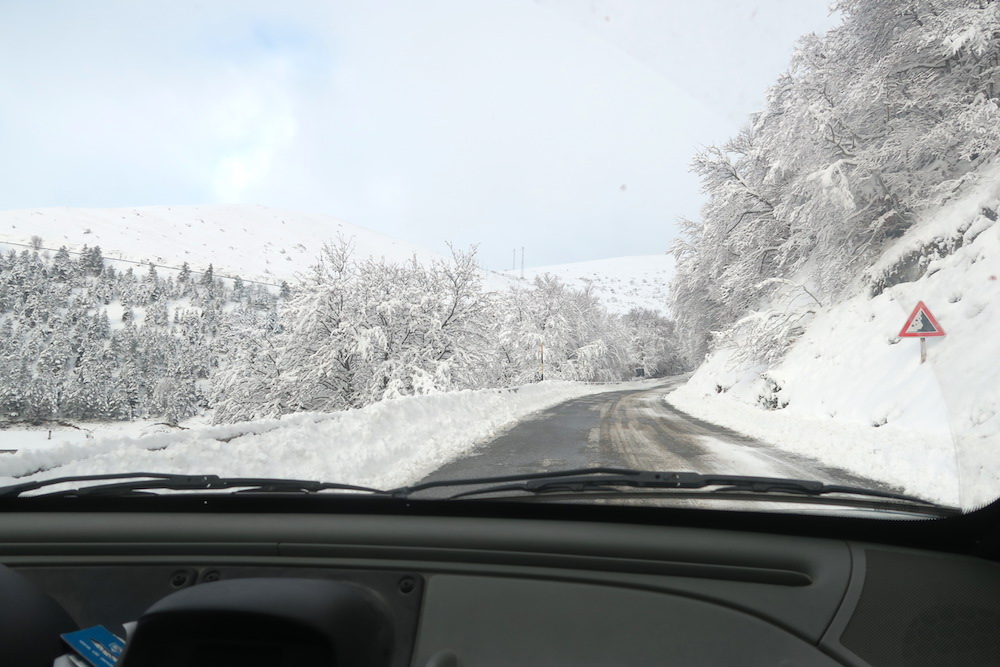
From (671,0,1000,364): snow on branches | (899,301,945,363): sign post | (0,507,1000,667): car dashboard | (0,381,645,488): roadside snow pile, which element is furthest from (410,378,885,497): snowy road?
(671,0,1000,364): snow on branches

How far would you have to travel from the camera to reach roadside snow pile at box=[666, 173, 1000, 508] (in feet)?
9.93

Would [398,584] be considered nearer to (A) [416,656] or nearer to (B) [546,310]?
(A) [416,656]

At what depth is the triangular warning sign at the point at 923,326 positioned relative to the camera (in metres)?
4.02

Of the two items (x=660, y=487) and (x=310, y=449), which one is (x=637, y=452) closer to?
(x=310, y=449)

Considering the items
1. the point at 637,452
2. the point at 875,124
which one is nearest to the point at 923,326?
the point at 637,452

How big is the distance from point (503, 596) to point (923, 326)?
3.74 m

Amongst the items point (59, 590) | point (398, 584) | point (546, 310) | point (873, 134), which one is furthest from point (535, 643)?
point (546, 310)

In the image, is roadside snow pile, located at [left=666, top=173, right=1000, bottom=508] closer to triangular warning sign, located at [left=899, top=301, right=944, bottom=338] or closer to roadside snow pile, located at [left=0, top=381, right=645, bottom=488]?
triangular warning sign, located at [left=899, top=301, right=944, bottom=338]

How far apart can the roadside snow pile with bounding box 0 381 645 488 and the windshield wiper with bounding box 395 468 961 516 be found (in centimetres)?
309

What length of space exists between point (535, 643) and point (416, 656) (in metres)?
0.42

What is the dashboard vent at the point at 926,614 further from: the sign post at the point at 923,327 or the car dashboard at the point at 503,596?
the sign post at the point at 923,327

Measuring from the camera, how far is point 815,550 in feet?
6.82

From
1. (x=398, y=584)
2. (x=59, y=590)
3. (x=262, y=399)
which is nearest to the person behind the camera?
(x=398, y=584)

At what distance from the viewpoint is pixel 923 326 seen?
4.15 m
